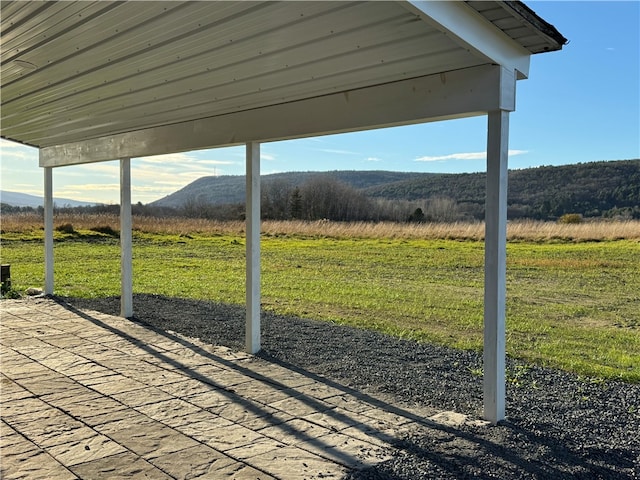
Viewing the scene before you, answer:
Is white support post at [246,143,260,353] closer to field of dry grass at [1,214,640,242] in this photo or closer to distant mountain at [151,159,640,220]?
distant mountain at [151,159,640,220]

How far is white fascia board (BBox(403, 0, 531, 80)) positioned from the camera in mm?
2580

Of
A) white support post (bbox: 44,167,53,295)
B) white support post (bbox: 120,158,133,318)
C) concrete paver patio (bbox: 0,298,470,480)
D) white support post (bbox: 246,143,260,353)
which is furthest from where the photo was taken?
white support post (bbox: 44,167,53,295)

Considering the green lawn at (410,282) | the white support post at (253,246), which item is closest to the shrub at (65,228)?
the green lawn at (410,282)

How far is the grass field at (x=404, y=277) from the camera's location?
7258 mm

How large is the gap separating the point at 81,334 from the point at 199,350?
1514 mm

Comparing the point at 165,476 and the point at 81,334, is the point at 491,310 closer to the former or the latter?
the point at 165,476

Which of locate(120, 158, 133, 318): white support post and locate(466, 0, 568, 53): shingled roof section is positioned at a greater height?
locate(466, 0, 568, 53): shingled roof section

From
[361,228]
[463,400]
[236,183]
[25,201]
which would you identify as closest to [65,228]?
[25,201]

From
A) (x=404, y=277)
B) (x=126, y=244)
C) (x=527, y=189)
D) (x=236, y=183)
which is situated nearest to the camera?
(x=126, y=244)

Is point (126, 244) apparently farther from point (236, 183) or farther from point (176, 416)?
point (236, 183)

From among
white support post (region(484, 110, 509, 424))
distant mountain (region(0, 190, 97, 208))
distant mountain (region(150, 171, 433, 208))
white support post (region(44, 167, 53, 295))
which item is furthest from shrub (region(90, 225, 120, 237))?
white support post (region(484, 110, 509, 424))

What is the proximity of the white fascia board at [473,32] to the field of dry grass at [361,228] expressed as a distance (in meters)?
11.0

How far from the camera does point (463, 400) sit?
152 inches

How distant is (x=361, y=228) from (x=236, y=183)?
9.70m
